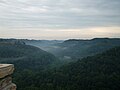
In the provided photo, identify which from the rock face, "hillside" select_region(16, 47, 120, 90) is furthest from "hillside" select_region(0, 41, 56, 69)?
the rock face

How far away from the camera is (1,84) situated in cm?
228

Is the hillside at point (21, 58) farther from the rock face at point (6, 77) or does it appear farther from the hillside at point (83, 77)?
the rock face at point (6, 77)

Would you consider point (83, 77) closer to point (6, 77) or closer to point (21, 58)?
point (21, 58)

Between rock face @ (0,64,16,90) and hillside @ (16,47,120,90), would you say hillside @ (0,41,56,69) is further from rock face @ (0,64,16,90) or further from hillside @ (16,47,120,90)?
rock face @ (0,64,16,90)

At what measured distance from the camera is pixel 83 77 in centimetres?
7050

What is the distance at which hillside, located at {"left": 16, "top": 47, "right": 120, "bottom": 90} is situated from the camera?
202ft

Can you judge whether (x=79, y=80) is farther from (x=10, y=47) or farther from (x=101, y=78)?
(x=10, y=47)

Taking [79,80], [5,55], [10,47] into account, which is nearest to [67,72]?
[79,80]

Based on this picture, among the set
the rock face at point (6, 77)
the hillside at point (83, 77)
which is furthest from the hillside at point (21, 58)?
the rock face at point (6, 77)

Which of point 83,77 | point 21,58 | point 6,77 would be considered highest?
point 6,77

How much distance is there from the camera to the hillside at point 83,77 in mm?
61469

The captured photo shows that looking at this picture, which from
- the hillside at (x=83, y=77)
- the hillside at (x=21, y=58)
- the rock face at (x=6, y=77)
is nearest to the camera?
the rock face at (x=6, y=77)

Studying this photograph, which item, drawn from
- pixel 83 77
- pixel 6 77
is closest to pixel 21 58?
pixel 83 77

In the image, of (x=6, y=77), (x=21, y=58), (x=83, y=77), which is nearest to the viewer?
(x=6, y=77)
